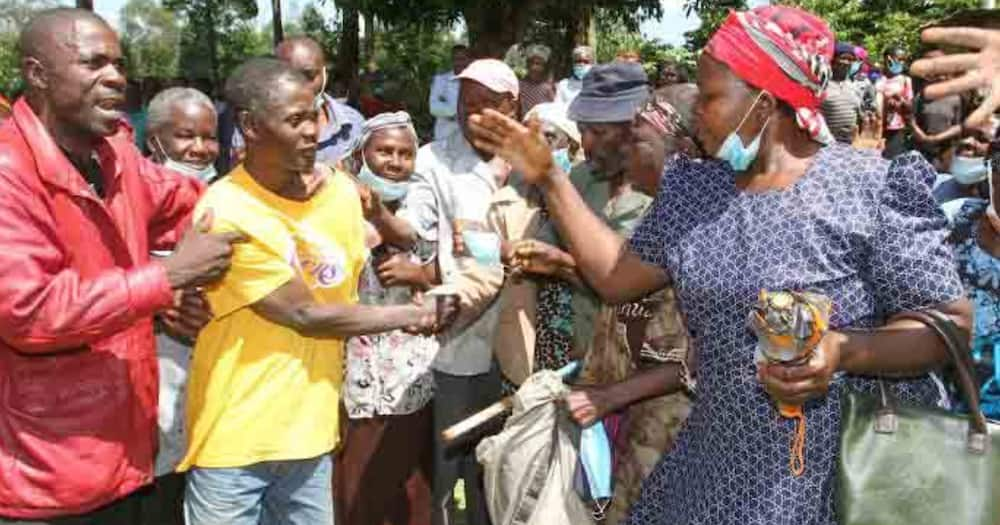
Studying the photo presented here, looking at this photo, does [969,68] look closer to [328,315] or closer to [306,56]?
[328,315]

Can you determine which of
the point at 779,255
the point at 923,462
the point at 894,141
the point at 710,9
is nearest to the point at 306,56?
the point at 779,255

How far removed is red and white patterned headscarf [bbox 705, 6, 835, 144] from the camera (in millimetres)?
2061

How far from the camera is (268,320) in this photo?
8.45 ft

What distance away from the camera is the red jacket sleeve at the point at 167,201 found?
2.70m

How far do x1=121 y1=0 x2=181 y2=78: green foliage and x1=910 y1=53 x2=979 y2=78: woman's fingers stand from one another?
96.8ft

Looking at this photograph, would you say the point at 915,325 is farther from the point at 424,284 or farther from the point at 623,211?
the point at 424,284

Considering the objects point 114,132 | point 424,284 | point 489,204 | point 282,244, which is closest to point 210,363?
point 282,244

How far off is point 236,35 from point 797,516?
31.6 metres

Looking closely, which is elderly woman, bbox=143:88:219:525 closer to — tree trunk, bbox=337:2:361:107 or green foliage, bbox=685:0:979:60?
tree trunk, bbox=337:2:361:107

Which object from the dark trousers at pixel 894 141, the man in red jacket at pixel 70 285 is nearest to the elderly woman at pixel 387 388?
the man in red jacket at pixel 70 285

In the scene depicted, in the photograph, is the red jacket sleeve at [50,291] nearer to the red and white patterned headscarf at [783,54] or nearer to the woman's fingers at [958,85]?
the red and white patterned headscarf at [783,54]

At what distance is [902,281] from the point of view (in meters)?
2.00

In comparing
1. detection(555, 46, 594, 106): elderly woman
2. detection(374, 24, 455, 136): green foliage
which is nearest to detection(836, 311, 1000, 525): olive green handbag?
detection(555, 46, 594, 106): elderly woman

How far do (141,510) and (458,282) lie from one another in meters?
1.15
